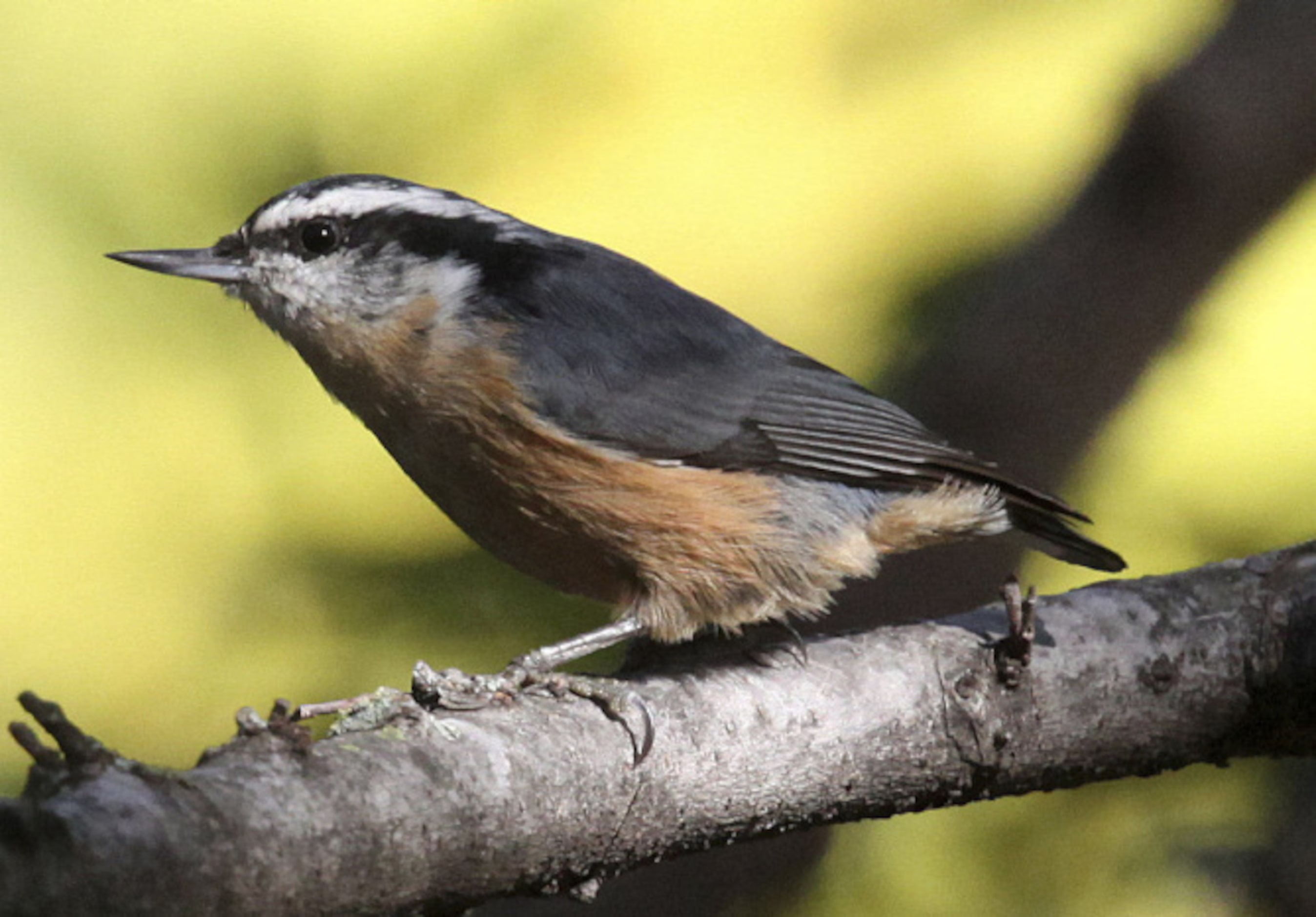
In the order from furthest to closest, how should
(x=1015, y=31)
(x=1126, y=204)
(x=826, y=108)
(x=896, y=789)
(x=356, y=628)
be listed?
(x=1015, y=31)
(x=826, y=108)
(x=1126, y=204)
(x=356, y=628)
(x=896, y=789)

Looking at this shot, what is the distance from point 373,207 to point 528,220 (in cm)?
61

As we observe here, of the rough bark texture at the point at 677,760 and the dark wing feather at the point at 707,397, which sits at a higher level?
the dark wing feather at the point at 707,397

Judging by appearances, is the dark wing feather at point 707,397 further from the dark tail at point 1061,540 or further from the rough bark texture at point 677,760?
the rough bark texture at point 677,760

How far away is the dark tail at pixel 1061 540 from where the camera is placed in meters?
2.86

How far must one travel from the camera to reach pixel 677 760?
6.95ft

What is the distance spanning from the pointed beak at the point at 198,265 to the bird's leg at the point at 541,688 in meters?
0.88

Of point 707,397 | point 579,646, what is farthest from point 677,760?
point 707,397

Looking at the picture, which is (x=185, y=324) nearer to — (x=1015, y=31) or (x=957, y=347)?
(x=957, y=347)

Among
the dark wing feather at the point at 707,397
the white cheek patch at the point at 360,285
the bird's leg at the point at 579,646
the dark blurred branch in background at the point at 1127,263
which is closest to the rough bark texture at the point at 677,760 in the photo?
the bird's leg at the point at 579,646

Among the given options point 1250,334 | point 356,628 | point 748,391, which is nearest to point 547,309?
point 748,391

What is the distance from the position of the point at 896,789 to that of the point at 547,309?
107 cm

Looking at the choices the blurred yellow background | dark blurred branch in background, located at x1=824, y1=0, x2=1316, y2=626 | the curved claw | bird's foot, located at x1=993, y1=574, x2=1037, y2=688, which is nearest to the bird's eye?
the blurred yellow background

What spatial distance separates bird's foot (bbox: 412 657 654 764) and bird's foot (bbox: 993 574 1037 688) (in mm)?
594

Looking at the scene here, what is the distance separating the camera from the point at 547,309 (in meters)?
2.70
